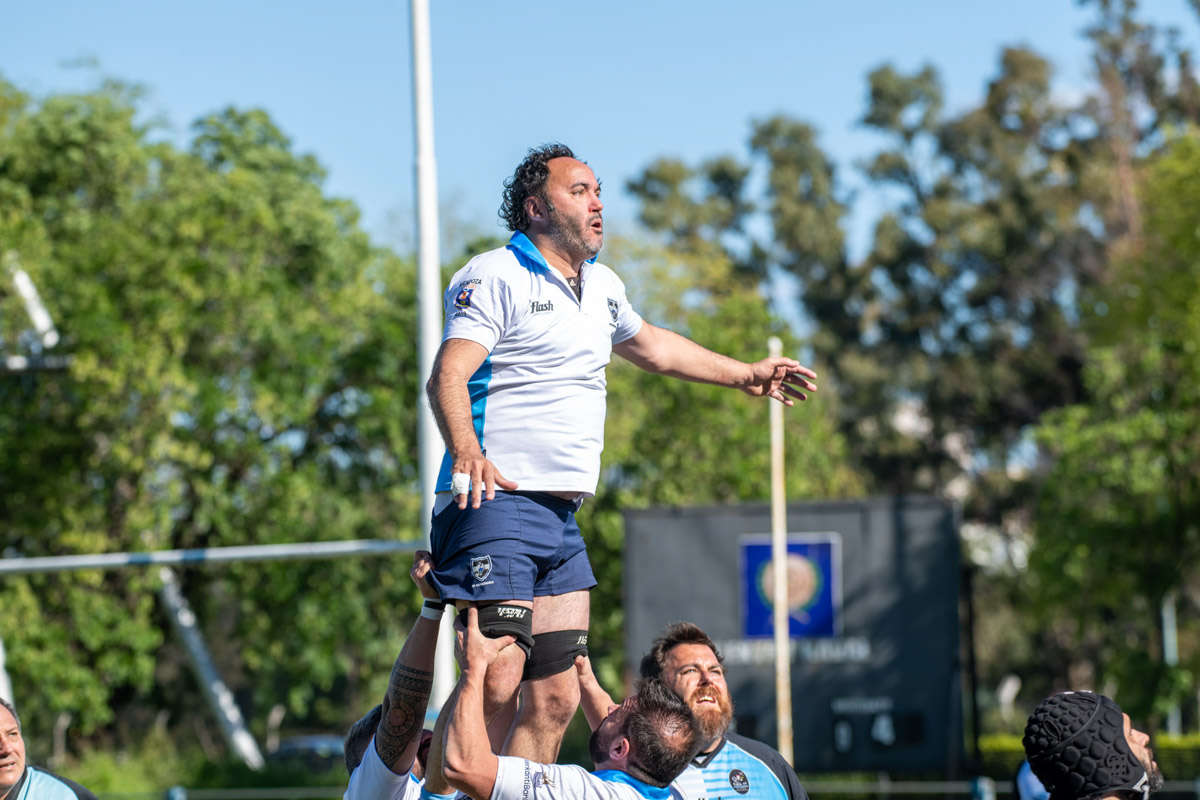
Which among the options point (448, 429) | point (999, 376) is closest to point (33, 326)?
point (448, 429)

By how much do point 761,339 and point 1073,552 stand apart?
7685mm

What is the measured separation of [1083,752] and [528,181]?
7.26 ft

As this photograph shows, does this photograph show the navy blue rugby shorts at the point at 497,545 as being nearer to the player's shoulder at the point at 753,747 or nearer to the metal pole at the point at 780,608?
the player's shoulder at the point at 753,747

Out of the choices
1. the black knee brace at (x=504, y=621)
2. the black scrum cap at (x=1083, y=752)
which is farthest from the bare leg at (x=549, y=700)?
the black scrum cap at (x=1083, y=752)

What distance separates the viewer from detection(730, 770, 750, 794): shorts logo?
14.5ft

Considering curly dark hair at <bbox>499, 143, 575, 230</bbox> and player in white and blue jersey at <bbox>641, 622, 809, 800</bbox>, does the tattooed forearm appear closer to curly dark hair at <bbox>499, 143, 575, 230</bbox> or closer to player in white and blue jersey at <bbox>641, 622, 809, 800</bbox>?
player in white and blue jersey at <bbox>641, 622, 809, 800</bbox>

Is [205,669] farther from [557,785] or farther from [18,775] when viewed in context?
[557,785]

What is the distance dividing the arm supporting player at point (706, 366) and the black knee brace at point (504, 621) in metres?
1.01

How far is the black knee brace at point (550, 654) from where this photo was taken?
400 cm

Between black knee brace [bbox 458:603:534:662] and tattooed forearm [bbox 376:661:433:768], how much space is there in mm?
290

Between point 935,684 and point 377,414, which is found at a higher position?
point 377,414

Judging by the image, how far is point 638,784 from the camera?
12.4ft

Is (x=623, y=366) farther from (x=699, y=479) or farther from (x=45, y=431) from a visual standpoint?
(x=45, y=431)

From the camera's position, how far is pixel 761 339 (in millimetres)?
24500
